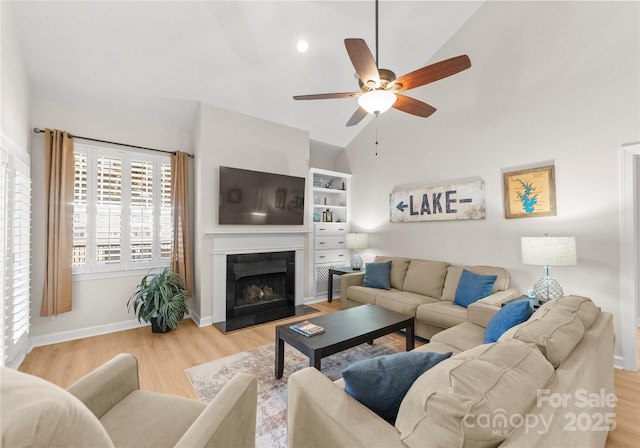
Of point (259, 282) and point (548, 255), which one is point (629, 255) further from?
point (259, 282)

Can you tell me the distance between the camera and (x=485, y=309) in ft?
8.09

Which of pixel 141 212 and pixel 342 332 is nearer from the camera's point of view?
pixel 342 332

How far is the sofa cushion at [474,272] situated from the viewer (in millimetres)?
3176

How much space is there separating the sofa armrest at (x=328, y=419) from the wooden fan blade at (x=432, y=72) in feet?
6.74

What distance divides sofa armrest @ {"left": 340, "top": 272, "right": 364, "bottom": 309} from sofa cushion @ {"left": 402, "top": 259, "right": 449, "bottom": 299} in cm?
65

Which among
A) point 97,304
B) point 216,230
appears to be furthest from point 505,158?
point 97,304

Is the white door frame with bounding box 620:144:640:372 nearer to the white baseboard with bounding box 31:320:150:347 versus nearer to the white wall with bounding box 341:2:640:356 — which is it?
the white wall with bounding box 341:2:640:356

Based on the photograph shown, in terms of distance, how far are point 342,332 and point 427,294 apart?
1.76 m

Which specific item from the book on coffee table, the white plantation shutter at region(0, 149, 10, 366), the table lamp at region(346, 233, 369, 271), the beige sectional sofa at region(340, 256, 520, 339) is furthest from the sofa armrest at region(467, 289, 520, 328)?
the white plantation shutter at region(0, 149, 10, 366)

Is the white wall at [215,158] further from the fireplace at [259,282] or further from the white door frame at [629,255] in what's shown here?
the white door frame at [629,255]

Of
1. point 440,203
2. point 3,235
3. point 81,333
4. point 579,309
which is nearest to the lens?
point 579,309

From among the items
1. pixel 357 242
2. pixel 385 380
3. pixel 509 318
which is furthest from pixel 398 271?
pixel 385 380

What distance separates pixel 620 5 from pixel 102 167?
223 inches

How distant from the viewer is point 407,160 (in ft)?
14.4
